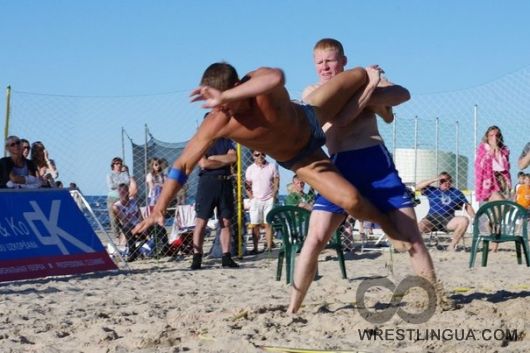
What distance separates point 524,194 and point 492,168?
370cm

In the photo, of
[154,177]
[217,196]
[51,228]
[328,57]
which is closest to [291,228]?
[217,196]

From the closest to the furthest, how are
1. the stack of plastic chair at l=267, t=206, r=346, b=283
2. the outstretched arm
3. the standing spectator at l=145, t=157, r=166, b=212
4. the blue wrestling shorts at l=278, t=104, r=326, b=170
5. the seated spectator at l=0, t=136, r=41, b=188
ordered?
the outstretched arm, the blue wrestling shorts at l=278, t=104, r=326, b=170, the stack of plastic chair at l=267, t=206, r=346, b=283, the seated spectator at l=0, t=136, r=41, b=188, the standing spectator at l=145, t=157, r=166, b=212

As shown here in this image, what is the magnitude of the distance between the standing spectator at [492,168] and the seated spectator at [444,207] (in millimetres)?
855

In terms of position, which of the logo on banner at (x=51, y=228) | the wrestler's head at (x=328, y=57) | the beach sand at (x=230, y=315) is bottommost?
the beach sand at (x=230, y=315)

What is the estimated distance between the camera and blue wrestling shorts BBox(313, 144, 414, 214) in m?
5.23

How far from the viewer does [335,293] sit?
6.46m

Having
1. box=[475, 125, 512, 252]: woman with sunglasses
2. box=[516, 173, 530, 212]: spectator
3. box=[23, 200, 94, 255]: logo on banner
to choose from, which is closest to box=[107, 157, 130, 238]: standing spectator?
box=[23, 200, 94, 255]: logo on banner

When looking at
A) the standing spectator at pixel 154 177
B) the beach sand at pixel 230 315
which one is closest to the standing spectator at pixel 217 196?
the beach sand at pixel 230 315

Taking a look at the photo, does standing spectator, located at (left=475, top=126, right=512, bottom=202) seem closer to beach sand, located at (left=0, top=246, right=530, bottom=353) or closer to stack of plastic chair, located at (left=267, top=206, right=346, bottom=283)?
beach sand, located at (left=0, top=246, right=530, bottom=353)

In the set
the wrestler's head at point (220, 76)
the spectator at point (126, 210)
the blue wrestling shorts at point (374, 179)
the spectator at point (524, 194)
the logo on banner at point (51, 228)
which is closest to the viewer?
the wrestler's head at point (220, 76)

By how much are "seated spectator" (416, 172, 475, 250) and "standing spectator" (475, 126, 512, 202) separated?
855mm

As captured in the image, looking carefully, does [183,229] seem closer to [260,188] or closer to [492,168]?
[260,188]

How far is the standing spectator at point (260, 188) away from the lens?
11.7 m

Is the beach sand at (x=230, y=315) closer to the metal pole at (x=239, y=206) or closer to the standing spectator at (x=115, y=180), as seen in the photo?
the metal pole at (x=239, y=206)
